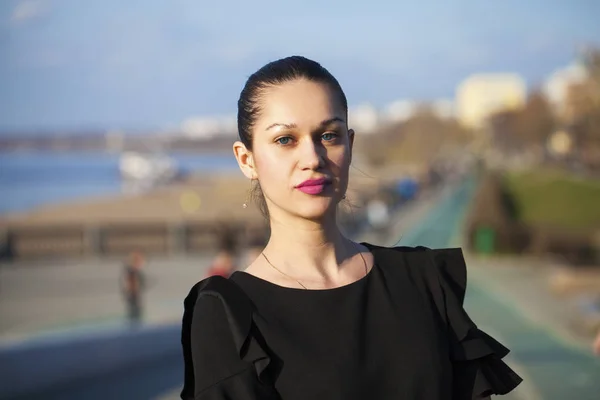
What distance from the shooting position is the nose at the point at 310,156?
2.09 meters

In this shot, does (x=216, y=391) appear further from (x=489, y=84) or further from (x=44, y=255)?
(x=489, y=84)

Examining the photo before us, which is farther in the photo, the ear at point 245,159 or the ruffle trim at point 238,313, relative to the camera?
the ear at point 245,159

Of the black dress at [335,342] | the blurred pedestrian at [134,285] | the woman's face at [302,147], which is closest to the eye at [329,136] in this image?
the woman's face at [302,147]

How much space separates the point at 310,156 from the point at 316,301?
0.32 metres

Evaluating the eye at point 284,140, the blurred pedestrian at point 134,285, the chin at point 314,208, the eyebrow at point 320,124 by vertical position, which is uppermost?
the eyebrow at point 320,124

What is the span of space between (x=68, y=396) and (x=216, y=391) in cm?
821

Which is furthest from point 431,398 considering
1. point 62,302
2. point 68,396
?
point 62,302

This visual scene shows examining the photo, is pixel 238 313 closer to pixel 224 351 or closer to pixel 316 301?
pixel 224 351

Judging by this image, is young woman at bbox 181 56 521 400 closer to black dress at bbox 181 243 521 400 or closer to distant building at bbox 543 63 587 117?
black dress at bbox 181 243 521 400

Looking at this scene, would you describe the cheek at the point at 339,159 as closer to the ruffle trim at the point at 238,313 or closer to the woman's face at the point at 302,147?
the woman's face at the point at 302,147

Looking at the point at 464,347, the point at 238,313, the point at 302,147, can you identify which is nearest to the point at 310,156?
the point at 302,147

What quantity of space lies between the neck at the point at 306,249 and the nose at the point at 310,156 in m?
0.14

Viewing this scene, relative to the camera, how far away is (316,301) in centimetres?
204

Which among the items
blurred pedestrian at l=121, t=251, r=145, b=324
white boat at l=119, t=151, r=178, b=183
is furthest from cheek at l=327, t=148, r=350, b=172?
white boat at l=119, t=151, r=178, b=183
